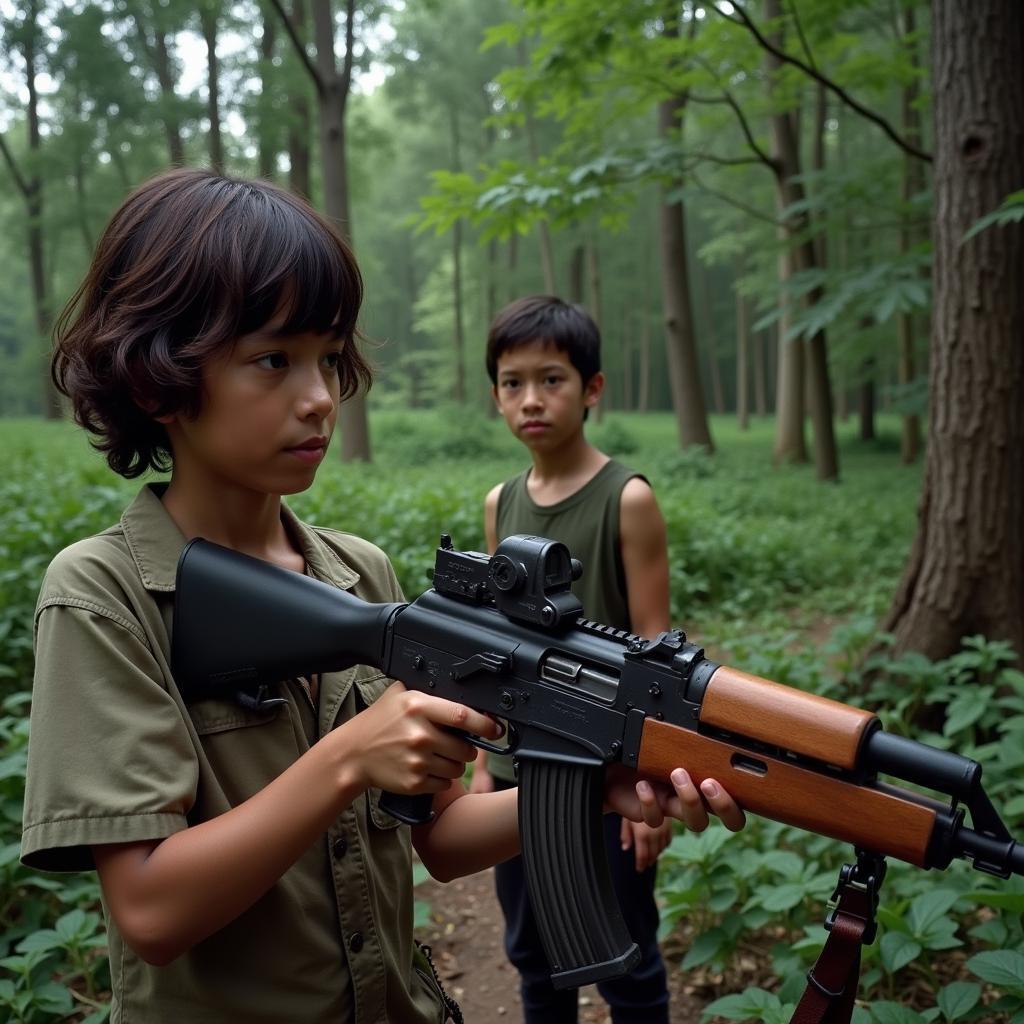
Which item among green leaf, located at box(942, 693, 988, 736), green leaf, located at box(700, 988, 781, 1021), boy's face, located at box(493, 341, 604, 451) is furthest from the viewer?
green leaf, located at box(942, 693, 988, 736)

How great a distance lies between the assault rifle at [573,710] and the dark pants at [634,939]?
994 mm

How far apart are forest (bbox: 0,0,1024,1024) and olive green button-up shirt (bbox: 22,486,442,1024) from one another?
50cm

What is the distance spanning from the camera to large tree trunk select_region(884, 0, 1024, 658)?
13.7 ft

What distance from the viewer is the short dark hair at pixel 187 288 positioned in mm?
1327

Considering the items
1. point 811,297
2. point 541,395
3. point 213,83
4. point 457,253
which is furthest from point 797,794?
point 457,253

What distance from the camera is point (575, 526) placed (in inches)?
104

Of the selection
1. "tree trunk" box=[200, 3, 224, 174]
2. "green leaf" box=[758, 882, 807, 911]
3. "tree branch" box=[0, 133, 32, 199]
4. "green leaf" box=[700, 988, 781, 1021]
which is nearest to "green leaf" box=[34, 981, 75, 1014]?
"green leaf" box=[700, 988, 781, 1021]

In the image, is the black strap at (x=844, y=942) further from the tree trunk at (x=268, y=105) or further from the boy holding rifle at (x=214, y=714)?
the tree trunk at (x=268, y=105)

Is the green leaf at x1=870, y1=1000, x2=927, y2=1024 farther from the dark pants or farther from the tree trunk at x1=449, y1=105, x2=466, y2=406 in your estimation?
the tree trunk at x1=449, y1=105, x2=466, y2=406

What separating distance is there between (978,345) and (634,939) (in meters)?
3.29

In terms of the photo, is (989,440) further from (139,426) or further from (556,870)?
(139,426)

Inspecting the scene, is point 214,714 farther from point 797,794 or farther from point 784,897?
point 784,897

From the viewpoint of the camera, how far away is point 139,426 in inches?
58.6

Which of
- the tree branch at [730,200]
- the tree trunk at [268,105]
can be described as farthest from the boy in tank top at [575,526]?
the tree trunk at [268,105]
